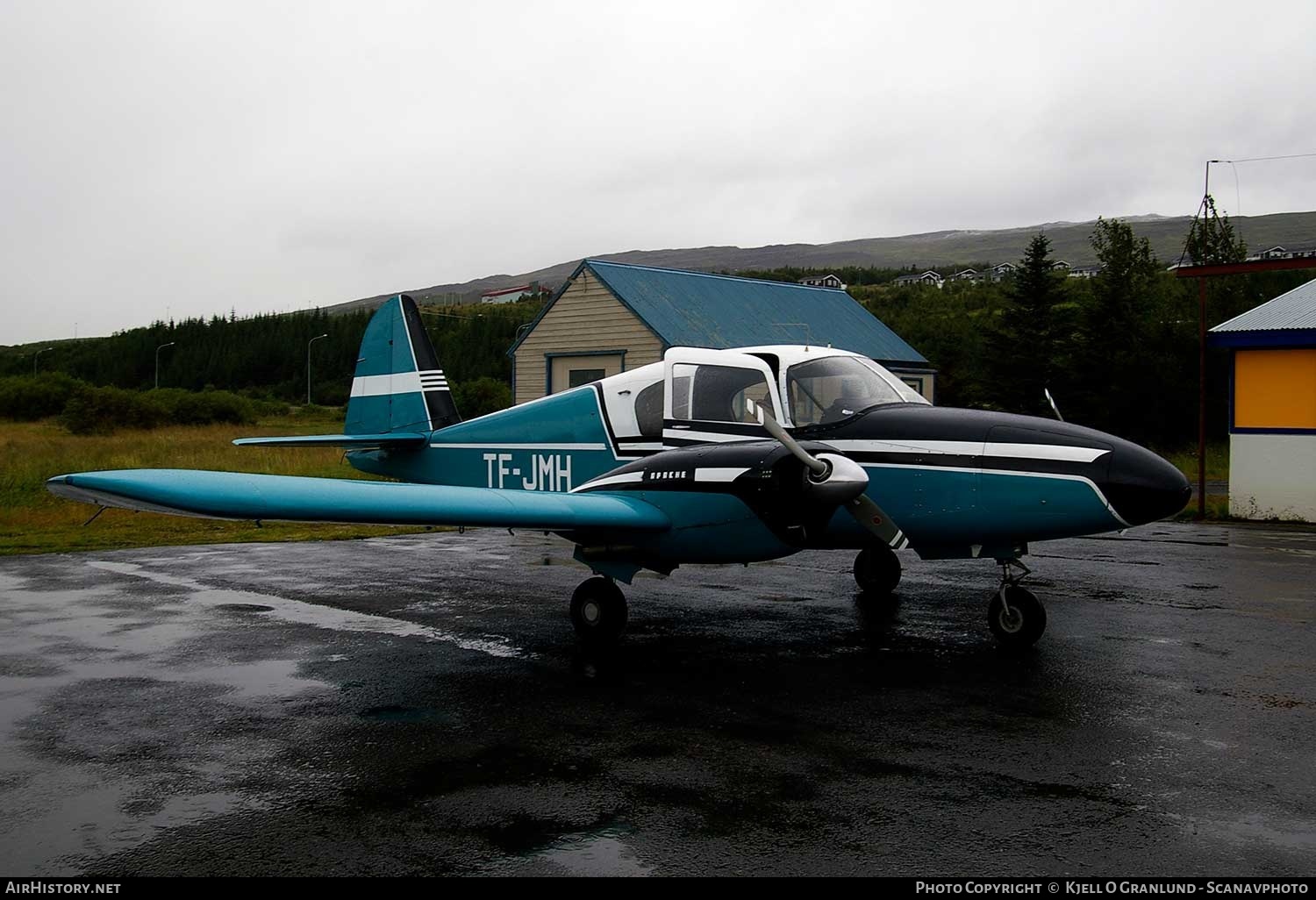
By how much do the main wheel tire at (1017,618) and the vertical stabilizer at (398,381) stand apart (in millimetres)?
7660

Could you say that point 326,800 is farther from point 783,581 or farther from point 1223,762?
point 783,581

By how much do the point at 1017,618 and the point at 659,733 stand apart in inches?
151

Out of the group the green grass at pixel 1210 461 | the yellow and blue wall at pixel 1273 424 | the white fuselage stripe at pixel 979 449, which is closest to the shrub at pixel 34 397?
the green grass at pixel 1210 461

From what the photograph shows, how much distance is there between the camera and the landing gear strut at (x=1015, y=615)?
A: 8.66m

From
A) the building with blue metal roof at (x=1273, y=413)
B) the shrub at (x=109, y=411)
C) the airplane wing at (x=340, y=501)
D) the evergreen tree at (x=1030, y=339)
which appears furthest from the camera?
the shrub at (x=109, y=411)

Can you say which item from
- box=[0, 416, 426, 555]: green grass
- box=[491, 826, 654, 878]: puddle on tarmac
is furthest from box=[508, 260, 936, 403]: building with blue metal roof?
box=[491, 826, 654, 878]: puddle on tarmac

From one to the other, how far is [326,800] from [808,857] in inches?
99.0

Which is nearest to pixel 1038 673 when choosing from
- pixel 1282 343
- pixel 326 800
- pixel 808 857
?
pixel 808 857

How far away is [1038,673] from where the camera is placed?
7988 mm

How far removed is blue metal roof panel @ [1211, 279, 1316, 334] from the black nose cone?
45.3 ft

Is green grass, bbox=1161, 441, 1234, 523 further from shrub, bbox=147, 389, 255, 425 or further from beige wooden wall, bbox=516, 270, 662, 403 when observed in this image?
shrub, bbox=147, 389, 255, 425

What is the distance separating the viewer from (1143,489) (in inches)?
306

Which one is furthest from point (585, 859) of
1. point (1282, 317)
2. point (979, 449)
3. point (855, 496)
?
point (1282, 317)

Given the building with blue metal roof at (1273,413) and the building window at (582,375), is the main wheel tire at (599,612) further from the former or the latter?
the building window at (582,375)
